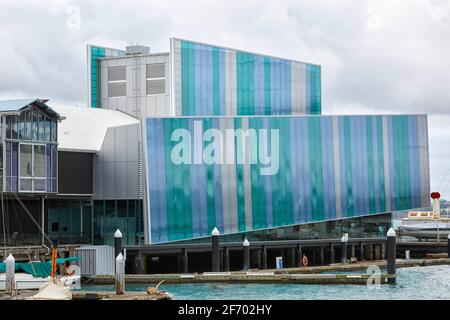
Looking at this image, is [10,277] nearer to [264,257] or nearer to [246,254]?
[246,254]

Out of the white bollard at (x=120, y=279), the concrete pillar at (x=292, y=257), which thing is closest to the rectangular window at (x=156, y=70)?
the concrete pillar at (x=292, y=257)

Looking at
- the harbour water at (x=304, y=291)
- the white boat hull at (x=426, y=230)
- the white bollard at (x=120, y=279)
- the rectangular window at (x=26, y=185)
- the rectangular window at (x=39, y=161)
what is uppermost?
the rectangular window at (x=39, y=161)

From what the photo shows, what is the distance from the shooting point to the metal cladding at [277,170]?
211 ft

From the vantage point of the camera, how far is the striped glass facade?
7144 cm

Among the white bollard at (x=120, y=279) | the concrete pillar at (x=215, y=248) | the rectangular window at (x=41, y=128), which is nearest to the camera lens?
the white bollard at (x=120, y=279)

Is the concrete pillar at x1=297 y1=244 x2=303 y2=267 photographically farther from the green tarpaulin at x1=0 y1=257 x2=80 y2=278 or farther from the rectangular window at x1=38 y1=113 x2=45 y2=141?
the green tarpaulin at x1=0 y1=257 x2=80 y2=278

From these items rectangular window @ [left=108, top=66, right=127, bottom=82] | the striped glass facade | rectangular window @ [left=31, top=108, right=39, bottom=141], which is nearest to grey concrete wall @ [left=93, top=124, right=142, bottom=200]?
the striped glass facade

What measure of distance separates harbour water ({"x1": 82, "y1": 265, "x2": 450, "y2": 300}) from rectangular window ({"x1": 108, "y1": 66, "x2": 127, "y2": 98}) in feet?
83.2

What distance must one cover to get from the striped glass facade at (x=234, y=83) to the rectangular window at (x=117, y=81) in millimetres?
8247

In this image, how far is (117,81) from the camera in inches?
3088

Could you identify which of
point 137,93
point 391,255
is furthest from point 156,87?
point 391,255

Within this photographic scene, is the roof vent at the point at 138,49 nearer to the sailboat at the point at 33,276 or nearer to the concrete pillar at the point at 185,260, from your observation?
the concrete pillar at the point at 185,260

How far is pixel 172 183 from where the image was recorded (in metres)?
64.4
